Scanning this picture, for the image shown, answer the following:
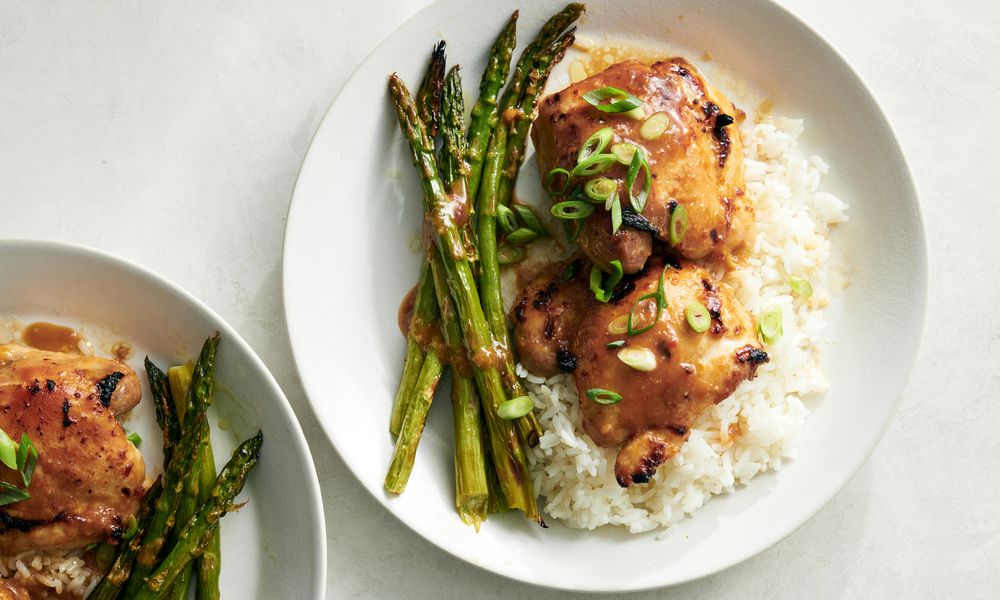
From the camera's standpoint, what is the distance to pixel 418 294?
472cm

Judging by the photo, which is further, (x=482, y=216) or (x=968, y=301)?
(x=968, y=301)

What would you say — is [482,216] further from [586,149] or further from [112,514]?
[112,514]

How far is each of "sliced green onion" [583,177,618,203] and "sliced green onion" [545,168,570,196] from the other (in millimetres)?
173

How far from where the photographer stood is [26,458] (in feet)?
13.5

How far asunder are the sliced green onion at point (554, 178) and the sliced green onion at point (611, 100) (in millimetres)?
364

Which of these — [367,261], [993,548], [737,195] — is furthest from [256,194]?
[993,548]

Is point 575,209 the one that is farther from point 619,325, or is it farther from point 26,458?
point 26,458

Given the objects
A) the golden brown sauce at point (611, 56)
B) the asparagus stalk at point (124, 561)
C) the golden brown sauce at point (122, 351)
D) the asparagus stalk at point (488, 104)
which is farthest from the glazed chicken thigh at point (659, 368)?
the golden brown sauce at point (122, 351)

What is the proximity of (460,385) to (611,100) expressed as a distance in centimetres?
170

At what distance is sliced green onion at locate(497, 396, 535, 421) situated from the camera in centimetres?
444

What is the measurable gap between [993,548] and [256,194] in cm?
482

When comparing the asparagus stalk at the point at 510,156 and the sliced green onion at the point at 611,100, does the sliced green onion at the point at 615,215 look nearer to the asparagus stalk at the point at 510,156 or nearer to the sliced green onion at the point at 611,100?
the sliced green onion at the point at 611,100

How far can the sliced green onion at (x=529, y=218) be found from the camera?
186 inches

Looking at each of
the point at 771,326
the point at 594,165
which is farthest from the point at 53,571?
the point at 771,326
